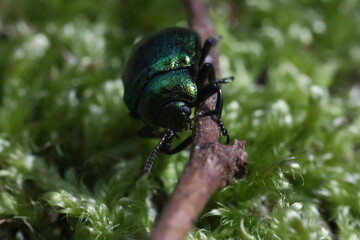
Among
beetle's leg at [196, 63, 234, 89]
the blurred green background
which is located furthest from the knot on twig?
beetle's leg at [196, 63, 234, 89]

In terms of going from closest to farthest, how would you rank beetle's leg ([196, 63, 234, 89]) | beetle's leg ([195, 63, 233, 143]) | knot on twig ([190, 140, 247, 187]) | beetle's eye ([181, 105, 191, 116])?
knot on twig ([190, 140, 247, 187]) < beetle's leg ([195, 63, 233, 143]) < beetle's eye ([181, 105, 191, 116]) < beetle's leg ([196, 63, 234, 89])

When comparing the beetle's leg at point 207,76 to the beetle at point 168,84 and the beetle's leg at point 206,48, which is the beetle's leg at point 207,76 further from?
the beetle's leg at point 206,48

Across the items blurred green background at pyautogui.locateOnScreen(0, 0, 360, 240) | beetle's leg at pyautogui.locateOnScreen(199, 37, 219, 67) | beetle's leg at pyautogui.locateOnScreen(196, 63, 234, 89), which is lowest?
blurred green background at pyautogui.locateOnScreen(0, 0, 360, 240)

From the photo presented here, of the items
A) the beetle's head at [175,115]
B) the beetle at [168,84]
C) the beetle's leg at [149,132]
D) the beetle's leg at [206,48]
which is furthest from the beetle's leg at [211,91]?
the beetle's leg at [149,132]

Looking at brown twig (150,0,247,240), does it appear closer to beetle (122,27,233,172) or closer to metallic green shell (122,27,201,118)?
beetle (122,27,233,172)

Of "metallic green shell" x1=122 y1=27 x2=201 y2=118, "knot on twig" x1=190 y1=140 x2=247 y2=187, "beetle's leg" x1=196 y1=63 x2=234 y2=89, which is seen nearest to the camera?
"knot on twig" x1=190 y1=140 x2=247 y2=187

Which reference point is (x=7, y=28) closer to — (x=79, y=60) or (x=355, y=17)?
(x=79, y=60)

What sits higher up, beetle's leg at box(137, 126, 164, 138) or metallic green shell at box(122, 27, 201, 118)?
metallic green shell at box(122, 27, 201, 118)

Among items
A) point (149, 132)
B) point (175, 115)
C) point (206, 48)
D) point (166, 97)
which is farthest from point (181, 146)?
point (206, 48)

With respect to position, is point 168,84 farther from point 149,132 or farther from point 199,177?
point 199,177

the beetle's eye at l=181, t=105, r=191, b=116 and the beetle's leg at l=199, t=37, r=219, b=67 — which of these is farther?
the beetle's leg at l=199, t=37, r=219, b=67
